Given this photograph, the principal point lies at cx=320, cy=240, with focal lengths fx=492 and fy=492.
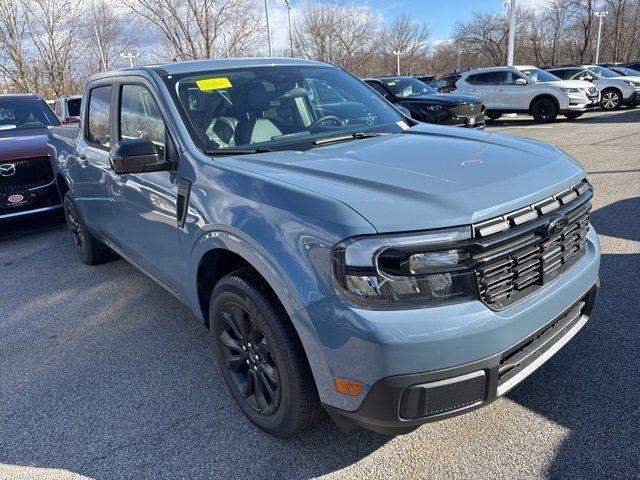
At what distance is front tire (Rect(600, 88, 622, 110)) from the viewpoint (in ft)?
58.5

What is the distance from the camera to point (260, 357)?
2.40m

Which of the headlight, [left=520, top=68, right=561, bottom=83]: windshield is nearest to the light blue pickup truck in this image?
the headlight

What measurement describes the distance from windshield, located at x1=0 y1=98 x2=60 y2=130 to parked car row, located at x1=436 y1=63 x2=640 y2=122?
41.6 ft

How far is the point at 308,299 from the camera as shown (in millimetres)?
1920

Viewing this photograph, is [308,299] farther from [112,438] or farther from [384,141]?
[112,438]

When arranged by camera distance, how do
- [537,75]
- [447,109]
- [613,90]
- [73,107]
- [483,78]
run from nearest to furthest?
[447,109]
[73,107]
[537,75]
[483,78]
[613,90]

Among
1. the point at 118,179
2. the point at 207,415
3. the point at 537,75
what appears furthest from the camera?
the point at 537,75

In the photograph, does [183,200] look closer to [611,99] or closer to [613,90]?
[613,90]

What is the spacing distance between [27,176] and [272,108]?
4.57m

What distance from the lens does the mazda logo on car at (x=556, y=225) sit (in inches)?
80.3

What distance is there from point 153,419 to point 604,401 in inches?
94.3

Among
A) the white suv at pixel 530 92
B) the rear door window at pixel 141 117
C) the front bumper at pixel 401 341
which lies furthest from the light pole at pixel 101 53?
the front bumper at pixel 401 341

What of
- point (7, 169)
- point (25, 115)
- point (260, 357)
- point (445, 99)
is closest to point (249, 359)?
point (260, 357)

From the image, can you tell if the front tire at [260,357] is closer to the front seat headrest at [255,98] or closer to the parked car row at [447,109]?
the front seat headrest at [255,98]
